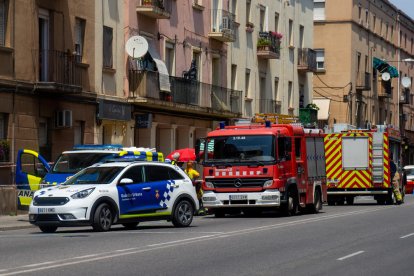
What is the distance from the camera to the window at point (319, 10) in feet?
244

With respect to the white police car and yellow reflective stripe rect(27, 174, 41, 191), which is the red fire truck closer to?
the white police car

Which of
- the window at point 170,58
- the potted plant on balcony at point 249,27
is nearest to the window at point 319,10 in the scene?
the potted plant on balcony at point 249,27

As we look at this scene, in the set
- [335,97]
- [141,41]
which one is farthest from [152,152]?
[335,97]

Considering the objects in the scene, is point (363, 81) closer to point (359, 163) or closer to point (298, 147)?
point (359, 163)

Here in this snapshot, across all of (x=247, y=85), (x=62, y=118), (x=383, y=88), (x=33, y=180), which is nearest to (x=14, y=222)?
(x=33, y=180)

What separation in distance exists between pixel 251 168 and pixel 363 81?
152ft

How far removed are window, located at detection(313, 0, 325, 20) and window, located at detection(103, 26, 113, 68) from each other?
37371 millimetres

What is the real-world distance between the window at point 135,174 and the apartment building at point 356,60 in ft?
147

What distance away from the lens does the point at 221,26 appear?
4878 cm

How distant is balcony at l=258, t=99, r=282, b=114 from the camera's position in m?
55.2

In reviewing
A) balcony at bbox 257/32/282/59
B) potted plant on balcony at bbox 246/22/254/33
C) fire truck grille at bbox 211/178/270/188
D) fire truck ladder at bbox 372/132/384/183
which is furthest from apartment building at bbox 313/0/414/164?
fire truck grille at bbox 211/178/270/188

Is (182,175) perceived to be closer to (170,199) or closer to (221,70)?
(170,199)

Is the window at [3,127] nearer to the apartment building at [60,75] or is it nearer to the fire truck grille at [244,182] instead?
the apartment building at [60,75]

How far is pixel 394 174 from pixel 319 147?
8055mm
